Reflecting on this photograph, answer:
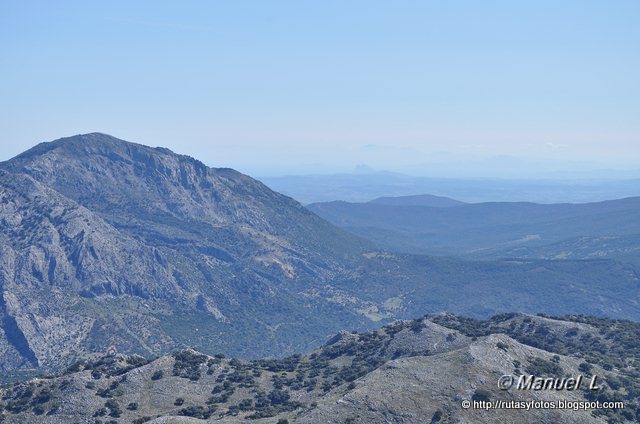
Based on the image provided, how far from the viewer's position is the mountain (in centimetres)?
6756

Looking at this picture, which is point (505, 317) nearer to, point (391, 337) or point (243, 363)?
point (391, 337)

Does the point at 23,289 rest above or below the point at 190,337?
above

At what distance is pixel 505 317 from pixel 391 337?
20.4 m

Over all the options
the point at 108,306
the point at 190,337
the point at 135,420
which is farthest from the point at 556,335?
the point at 108,306

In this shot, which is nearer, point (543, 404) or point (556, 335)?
point (543, 404)

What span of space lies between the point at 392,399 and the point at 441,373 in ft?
23.7

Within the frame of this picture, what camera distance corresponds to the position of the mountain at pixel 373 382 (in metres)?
67.6

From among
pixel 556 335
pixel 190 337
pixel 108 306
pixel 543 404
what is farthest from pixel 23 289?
pixel 543 404

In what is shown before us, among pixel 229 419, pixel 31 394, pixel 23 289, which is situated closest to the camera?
pixel 229 419

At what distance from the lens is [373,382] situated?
2795 inches

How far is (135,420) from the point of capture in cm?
7331

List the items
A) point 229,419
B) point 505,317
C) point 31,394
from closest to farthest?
point 229,419 < point 31,394 < point 505,317

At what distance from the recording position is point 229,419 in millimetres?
71625

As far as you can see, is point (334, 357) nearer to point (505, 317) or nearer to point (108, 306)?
point (505, 317)
